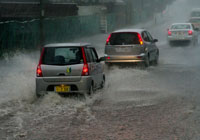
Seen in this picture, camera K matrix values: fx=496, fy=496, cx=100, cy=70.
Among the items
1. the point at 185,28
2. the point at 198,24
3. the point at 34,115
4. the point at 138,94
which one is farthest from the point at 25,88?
the point at 198,24

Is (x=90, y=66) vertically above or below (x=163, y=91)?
above

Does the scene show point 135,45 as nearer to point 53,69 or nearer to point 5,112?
point 53,69

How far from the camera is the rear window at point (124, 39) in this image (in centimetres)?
1944

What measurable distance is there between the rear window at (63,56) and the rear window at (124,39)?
7.44 metres

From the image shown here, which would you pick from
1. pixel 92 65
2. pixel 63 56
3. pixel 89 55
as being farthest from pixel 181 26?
pixel 63 56

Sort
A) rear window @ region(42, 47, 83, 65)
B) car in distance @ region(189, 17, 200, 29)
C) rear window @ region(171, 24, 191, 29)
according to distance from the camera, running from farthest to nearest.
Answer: car in distance @ region(189, 17, 200, 29) < rear window @ region(171, 24, 191, 29) < rear window @ region(42, 47, 83, 65)

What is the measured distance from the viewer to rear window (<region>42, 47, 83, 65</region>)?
12.0 m

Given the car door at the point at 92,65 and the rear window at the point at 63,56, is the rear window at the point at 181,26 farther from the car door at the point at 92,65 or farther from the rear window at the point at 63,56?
the rear window at the point at 63,56

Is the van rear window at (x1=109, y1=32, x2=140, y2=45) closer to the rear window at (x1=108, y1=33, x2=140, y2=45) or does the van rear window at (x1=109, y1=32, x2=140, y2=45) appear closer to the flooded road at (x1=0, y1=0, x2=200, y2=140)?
the rear window at (x1=108, y1=33, x2=140, y2=45)

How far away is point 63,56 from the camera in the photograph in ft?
39.5

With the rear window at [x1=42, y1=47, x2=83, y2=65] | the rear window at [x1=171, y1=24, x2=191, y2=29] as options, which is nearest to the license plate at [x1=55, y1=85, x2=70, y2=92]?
the rear window at [x1=42, y1=47, x2=83, y2=65]

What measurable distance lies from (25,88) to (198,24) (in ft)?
112

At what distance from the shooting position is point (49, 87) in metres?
12.0

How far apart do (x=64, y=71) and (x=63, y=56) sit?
40cm
